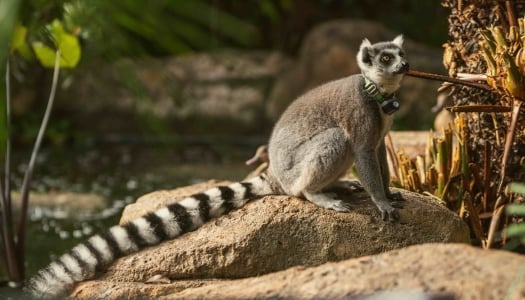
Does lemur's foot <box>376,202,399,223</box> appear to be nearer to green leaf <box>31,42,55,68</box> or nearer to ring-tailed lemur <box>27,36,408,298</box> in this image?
ring-tailed lemur <box>27,36,408,298</box>

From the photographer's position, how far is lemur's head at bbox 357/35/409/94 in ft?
13.5

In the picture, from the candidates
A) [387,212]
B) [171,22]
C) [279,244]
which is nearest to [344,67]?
[387,212]

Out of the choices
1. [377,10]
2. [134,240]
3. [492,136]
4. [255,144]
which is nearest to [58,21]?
[134,240]

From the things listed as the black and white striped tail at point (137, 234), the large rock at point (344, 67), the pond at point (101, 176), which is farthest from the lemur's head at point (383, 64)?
the large rock at point (344, 67)

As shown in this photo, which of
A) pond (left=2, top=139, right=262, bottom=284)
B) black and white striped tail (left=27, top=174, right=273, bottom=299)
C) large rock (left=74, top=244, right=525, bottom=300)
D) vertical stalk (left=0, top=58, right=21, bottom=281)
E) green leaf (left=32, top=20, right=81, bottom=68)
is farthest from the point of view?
pond (left=2, top=139, right=262, bottom=284)

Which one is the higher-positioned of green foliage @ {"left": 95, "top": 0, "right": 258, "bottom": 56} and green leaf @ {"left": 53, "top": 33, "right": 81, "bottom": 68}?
green leaf @ {"left": 53, "top": 33, "right": 81, "bottom": 68}

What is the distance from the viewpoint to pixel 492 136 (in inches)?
193

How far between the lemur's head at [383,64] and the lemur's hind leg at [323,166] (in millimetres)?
372

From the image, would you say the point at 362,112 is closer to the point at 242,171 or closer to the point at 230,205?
the point at 230,205

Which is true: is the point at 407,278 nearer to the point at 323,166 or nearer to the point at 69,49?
the point at 323,166

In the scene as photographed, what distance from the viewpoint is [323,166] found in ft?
13.6

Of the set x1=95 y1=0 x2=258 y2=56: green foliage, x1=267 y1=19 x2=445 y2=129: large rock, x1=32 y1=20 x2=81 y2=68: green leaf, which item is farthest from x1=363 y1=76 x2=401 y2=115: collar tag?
x1=267 y1=19 x2=445 y2=129: large rock

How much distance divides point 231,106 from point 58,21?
6619 millimetres

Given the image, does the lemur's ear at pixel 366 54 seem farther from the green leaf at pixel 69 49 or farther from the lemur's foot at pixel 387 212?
the green leaf at pixel 69 49
